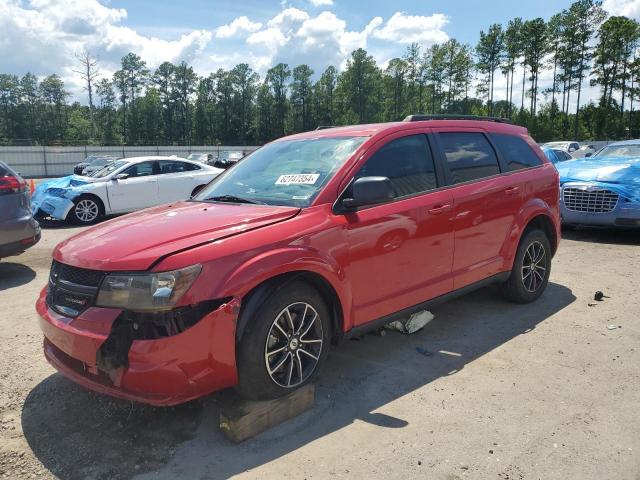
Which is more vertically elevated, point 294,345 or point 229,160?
point 229,160

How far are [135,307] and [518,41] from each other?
78.5 metres

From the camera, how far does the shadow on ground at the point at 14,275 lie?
20.9 feet

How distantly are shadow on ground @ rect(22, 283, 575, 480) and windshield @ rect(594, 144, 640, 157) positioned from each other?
707cm

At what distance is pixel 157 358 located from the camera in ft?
8.79

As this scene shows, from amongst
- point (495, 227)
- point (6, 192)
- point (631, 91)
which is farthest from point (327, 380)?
point (631, 91)

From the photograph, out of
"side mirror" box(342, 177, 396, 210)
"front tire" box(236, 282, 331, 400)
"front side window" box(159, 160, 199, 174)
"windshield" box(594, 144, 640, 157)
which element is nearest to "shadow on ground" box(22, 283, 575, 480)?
"front tire" box(236, 282, 331, 400)

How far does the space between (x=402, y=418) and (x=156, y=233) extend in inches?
A: 74.5

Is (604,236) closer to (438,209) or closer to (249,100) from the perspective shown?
(438,209)

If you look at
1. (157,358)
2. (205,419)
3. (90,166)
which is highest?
(90,166)

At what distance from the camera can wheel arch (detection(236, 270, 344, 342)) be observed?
2.94 meters

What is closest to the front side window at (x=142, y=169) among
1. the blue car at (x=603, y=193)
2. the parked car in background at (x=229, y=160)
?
the parked car in background at (x=229, y=160)

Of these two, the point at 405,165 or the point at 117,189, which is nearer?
the point at 405,165

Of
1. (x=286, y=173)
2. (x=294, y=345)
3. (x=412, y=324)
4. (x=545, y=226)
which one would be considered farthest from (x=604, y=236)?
(x=294, y=345)

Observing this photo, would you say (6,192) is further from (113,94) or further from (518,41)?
(113,94)
